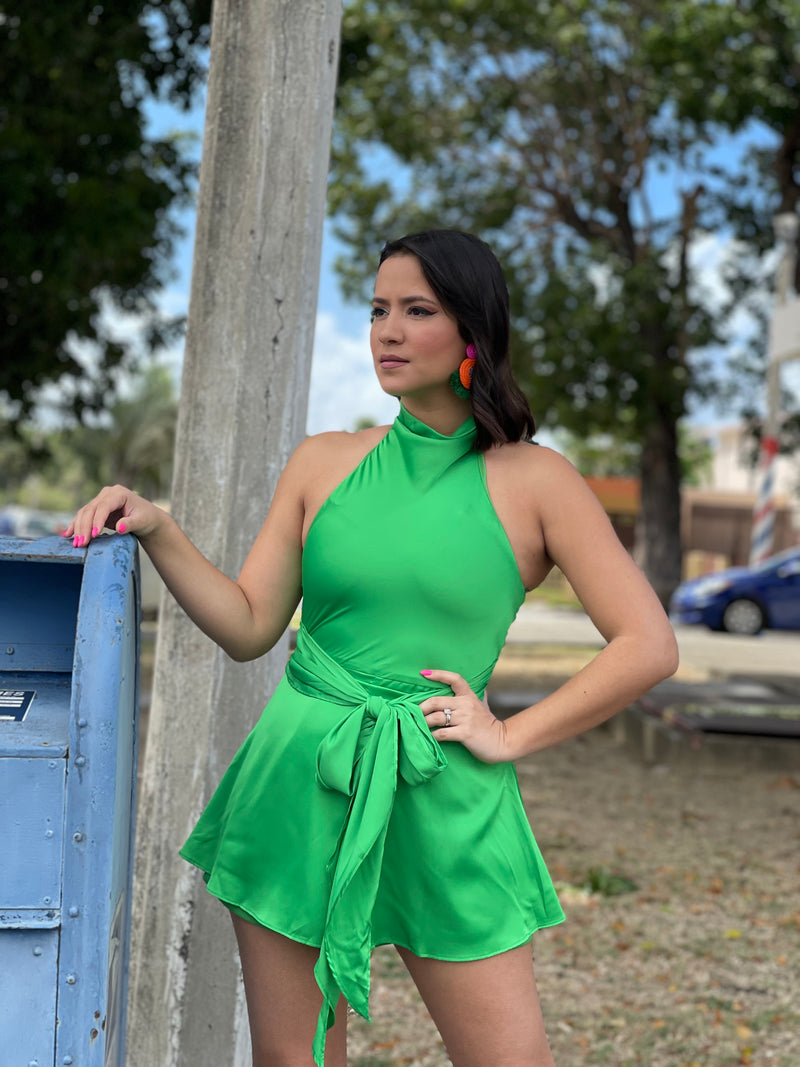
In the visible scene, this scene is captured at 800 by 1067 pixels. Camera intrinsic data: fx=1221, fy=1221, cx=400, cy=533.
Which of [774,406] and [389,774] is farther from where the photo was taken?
[774,406]

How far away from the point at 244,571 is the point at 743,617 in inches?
640

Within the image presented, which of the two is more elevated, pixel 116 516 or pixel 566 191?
pixel 566 191

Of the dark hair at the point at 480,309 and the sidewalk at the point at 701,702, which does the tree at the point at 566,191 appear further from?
the dark hair at the point at 480,309

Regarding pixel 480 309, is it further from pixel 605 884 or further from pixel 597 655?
pixel 605 884

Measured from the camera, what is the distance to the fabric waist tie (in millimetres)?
1787

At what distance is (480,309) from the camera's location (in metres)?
1.91

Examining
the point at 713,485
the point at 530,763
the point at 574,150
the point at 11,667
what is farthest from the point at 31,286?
the point at 713,485

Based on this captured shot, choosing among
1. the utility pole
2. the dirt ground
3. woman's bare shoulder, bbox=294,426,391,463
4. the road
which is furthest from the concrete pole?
the utility pole

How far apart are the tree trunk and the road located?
96 cm

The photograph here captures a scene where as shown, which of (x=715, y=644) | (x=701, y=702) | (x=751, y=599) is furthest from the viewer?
(x=751, y=599)

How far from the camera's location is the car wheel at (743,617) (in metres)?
17.4

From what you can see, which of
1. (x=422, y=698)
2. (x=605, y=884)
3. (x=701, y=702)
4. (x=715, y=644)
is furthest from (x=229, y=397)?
(x=715, y=644)

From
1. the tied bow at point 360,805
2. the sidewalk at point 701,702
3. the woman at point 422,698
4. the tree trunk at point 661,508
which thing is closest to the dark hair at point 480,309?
the woman at point 422,698

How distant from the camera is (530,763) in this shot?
786 cm
